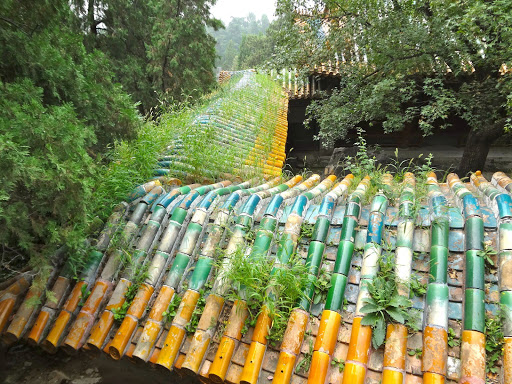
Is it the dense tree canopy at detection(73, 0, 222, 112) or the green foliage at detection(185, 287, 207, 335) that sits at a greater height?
the dense tree canopy at detection(73, 0, 222, 112)

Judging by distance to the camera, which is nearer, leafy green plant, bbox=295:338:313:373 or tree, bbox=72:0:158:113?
leafy green plant, bbox=295:338:313:373

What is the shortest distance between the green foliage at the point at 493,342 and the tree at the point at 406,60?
5209 mm

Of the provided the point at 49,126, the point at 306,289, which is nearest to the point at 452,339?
the point at 306,289

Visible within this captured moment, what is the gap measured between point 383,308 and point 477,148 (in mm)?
7745

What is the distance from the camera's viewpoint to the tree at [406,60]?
6312 millimetres

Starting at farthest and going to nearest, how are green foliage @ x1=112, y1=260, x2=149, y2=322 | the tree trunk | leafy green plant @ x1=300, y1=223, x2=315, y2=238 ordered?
the tree trunk
leafy green plant @ x1=300, y1=223, x2=315, y2=238
green foliage @ x1=112, y1=260, x2=149, y2=322

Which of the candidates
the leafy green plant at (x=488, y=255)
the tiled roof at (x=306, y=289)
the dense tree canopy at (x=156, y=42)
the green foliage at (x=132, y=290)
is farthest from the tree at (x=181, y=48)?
the leafy green plant at (x=488, y=255)

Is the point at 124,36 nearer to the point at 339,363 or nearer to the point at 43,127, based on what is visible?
the point at 43,127

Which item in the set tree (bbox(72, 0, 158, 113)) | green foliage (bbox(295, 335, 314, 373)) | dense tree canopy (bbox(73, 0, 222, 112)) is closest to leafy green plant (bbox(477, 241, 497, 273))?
green foliage (bbox(295, 335, 314, 373))

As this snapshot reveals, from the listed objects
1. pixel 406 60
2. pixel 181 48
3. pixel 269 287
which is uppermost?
pixel 181 48

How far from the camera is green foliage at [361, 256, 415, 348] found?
209cm

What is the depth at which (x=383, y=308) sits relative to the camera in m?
2.14

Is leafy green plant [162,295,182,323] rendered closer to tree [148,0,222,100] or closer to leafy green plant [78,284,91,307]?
leafy green plant [78,284,91,307]

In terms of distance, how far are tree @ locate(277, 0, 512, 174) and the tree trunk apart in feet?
0.07
